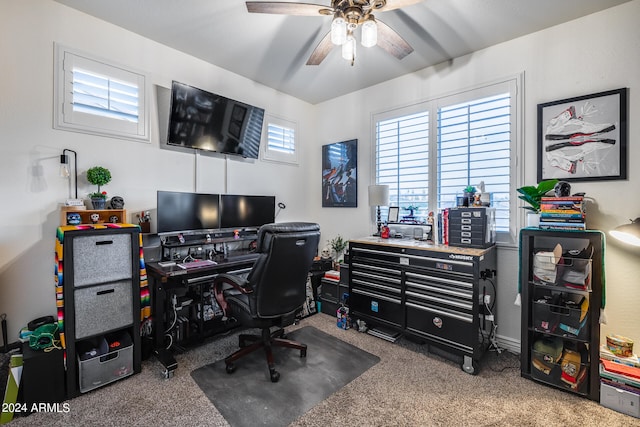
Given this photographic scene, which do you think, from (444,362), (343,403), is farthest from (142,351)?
(444,362)

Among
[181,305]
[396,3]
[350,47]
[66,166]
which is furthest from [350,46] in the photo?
[181,305]

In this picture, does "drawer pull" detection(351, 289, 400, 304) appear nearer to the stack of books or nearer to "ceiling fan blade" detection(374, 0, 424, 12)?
the stack of books

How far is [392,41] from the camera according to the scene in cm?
211

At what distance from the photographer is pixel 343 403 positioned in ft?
6.27

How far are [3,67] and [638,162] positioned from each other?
4.73 meters

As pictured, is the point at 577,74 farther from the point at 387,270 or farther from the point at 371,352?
the point at 371,352

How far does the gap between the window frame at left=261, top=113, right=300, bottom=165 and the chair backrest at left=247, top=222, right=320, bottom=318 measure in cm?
189

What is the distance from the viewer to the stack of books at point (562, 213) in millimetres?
2055

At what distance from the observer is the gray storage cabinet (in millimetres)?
1924

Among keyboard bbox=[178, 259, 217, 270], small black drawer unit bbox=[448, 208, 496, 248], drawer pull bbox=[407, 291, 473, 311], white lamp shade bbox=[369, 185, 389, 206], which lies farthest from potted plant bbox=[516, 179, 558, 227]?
keyboard bbox=[178, 259, 217, 270]

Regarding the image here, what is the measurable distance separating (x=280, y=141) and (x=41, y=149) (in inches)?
95.3

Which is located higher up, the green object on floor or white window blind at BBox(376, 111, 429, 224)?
white window blind at BBox(376, 111, 429, 224)

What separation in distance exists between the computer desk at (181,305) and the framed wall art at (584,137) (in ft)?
9.31

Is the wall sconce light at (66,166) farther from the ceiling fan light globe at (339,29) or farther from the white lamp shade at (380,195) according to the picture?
the white lamp shade at (380,195)
